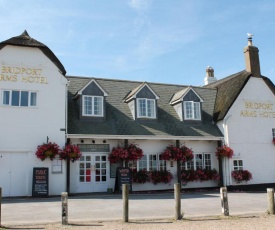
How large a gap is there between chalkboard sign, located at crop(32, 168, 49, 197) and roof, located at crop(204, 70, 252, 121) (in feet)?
38.3

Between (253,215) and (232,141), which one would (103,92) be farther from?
(253,215)

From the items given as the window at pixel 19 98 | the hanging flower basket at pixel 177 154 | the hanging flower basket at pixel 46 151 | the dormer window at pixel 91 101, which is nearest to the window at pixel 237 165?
the hanging flower basket at pixel 177 154

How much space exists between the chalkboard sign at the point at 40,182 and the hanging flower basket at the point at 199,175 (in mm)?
8137

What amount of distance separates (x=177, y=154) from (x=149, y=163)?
5.83 ft

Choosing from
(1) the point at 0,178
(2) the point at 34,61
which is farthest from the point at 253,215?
(2) the point at 34,61

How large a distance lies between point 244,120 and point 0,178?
15356mm

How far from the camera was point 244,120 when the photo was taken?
23.5m

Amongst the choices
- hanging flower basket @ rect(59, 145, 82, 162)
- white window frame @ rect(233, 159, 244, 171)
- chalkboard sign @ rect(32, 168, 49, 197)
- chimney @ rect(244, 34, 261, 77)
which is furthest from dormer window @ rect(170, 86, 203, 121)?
chalkboard sign @ rect(32, 168, 49, 197)

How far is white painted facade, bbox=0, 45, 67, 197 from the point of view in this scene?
712 inches

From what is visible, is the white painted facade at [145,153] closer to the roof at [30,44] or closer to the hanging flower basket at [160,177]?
the hanging flower basket at [160,177]

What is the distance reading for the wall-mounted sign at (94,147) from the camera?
20.0 m

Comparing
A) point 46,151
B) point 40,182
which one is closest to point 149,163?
point 46,151

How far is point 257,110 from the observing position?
79.0ft

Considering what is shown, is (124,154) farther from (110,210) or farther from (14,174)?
(110,210)
